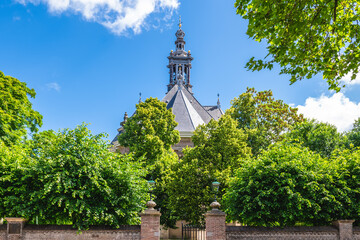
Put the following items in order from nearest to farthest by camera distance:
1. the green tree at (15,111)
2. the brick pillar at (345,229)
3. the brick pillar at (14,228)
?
the brick pillar at (14,228) < the brick pillar at (345,229) < the green tree at (15,111)

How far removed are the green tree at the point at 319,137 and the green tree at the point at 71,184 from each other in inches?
717

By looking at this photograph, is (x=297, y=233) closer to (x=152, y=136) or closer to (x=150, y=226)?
(x=150, y=226)

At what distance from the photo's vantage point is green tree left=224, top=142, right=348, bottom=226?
14.4m

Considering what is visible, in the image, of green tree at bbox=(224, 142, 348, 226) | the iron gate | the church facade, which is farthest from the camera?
the church facade

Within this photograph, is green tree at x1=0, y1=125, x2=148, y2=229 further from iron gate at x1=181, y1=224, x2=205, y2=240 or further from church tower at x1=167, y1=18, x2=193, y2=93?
church tower at x1=167, y1=18, x2=193, y2=93

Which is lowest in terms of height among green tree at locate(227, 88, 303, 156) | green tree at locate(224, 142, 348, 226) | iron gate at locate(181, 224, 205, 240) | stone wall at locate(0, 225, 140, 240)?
iron gate at locate(181, 224, 205, 240)

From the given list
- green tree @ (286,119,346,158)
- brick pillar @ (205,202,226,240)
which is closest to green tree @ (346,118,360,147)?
green tree @ (286,119,346,158)

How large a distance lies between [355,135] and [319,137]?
6.84 metres

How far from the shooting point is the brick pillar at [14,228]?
13.1m

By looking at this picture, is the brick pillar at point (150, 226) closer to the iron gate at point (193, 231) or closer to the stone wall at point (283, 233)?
the stone wall at point (283, 233)

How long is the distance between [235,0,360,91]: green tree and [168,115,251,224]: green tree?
1075 cm

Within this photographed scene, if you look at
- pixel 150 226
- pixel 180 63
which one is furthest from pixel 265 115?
pixel 180 63

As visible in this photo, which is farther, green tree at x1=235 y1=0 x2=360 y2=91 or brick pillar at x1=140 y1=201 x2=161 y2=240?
brick pillar at x1=140 y1=201 x2=161 y2=240

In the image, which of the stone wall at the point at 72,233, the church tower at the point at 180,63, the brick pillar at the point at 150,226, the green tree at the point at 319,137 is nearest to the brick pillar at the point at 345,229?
the brick pillar at the point at 150,226
